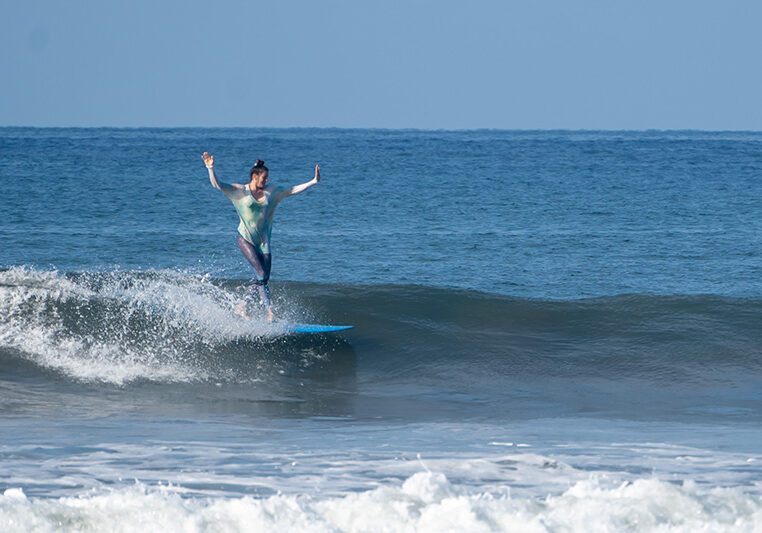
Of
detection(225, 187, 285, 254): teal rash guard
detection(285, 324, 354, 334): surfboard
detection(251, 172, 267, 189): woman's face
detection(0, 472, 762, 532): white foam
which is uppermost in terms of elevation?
detection(251, 172, 267, 189): woman's face

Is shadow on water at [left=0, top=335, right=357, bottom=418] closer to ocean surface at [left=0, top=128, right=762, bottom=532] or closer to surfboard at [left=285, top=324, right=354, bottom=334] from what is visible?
ocean surface at [left=0, top=128, right=762, bottom=532]

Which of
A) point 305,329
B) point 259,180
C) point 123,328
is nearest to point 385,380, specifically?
point 305,329

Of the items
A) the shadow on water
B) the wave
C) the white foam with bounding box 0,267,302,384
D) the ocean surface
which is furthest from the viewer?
the wave

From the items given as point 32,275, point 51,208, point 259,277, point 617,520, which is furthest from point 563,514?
point 51,208

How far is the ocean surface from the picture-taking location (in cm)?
752

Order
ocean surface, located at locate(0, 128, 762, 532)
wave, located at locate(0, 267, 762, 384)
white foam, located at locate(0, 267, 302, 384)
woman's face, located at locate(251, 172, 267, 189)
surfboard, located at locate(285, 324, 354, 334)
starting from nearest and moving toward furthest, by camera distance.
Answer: ocean surface, located at locate(0, 128, 762, 532) → woman's face, located at locate(251, 172, 267, 189) → white foam, located at locate(0, 267, 302, 384) → wave, located at locate(0, 267, 762, 384) → surfboard, located at locate(285, 324, 354, 334)

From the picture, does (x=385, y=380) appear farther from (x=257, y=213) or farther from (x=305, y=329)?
(x=257, y=213)

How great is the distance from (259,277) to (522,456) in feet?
14.7

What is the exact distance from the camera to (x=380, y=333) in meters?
14.5

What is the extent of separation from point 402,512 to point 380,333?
7148 millimetres

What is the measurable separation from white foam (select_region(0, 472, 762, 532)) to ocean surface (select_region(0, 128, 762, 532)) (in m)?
0.02

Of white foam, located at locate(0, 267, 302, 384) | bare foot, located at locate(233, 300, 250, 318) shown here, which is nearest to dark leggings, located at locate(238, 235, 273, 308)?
bare foot, located at locate(233, 300, 250, 318)

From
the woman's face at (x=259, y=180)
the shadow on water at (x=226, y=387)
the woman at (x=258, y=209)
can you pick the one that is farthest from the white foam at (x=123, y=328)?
the woman's face at (x=259, y=180)

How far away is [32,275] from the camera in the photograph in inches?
595
